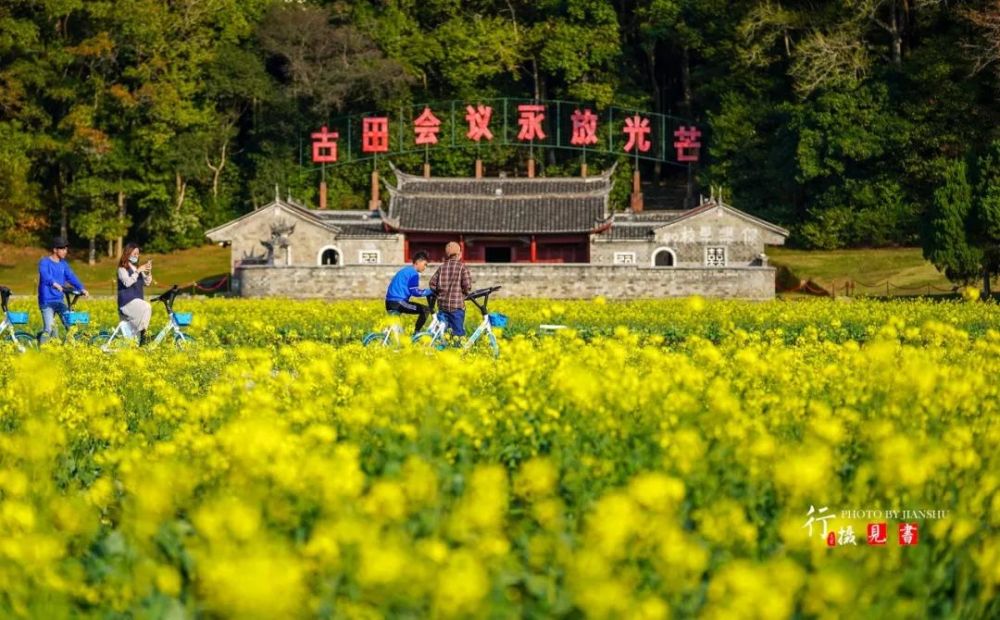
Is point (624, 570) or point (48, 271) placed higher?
point (48, 271)

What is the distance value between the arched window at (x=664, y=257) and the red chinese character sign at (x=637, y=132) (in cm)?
1049

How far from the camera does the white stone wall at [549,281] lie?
35.3 meters

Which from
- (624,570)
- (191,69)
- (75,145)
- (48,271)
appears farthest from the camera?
(191,69)

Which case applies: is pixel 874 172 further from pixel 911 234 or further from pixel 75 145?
pixel 75 145

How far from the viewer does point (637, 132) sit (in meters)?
51.0

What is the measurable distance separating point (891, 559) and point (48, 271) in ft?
44.9

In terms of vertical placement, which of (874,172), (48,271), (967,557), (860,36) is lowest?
(967,557)

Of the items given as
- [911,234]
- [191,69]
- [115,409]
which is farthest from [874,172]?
[115,409]

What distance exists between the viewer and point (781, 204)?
153 feet

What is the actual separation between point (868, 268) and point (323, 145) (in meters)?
23.2

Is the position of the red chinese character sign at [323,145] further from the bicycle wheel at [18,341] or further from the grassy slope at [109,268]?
the bicycle wheel at [18,341]

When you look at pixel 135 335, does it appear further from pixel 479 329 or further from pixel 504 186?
pixel 504 186

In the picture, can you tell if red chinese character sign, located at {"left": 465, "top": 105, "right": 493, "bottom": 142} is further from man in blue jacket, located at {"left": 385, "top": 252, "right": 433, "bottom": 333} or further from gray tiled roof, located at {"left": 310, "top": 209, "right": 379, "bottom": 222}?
man in blue jacket, located at {"left": 385, "top": 252, "right": 433, "bottom": 333}

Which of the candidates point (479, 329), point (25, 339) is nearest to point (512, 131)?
point (25, 339)
